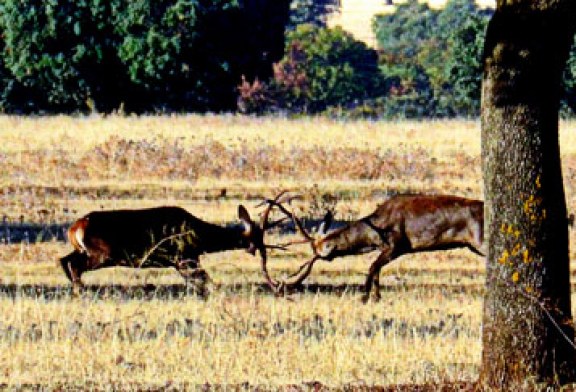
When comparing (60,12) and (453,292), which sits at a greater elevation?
(60,12)

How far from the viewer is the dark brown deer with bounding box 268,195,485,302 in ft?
58.6

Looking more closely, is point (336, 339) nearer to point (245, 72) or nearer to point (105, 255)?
point (105, 255)

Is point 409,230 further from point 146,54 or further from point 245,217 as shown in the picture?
point 146,54

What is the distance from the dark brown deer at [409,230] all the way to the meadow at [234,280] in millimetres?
469

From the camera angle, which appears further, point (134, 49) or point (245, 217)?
point (134, 49)

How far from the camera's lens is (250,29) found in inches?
2589

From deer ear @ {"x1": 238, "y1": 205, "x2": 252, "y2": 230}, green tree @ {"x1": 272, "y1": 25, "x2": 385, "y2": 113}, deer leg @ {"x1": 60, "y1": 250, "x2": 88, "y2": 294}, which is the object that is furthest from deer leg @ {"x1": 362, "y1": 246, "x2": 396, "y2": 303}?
green tree @ {"x1": 272, "y1": 25, "x2": 385, "y2": 113}

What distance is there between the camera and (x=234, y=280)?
60.7ft

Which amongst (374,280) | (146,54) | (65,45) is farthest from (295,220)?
(65,45)

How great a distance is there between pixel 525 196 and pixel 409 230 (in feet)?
26.7

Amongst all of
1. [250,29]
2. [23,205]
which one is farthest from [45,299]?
[250,29]

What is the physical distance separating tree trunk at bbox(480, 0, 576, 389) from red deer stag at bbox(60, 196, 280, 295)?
7.18 metres

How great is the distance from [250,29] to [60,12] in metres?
7.89

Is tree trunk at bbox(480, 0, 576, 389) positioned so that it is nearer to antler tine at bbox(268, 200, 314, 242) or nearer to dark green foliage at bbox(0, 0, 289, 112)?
antler tine at bbox(268, 200, 314, 242)
